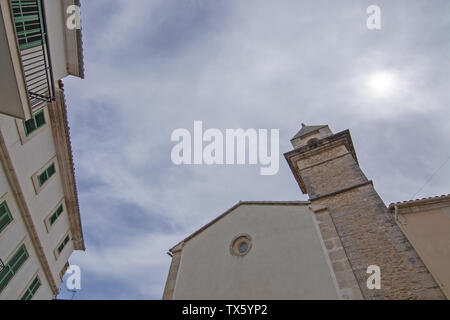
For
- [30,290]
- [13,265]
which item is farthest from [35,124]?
[30,290]

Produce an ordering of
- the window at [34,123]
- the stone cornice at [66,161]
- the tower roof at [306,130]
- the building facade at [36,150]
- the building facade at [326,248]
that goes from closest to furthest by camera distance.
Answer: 1. the building facade at [326,248]
2. the building facade at [36,150]
3. the window at [34,123]
4. the stone cornice at [66,161]
5. the tower roof at [306,130]

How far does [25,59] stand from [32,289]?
913cm

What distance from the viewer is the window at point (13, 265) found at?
9250mm

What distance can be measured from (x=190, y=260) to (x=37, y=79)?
340 inches

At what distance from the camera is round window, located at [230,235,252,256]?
32.3ft

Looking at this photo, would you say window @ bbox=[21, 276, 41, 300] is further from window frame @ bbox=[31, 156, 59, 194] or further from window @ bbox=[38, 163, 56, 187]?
window @ bbox=[38, 163, 56, 187]

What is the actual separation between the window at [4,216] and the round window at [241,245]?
26.9 feet

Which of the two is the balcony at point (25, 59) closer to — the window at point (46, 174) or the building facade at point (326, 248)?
the window at point (46, 174)

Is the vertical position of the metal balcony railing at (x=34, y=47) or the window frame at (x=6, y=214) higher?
the metal balcony railing at (x=34, y=47)

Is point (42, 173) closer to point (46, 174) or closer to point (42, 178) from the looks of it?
point (42, 178)

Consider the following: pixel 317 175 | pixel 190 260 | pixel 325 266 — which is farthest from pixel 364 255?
pixel 190 260

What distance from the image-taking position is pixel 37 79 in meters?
8.59

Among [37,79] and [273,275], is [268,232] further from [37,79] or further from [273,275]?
[37,79]

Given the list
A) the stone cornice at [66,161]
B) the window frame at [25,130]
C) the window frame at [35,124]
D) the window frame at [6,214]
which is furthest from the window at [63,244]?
the window frame at [35,124]
